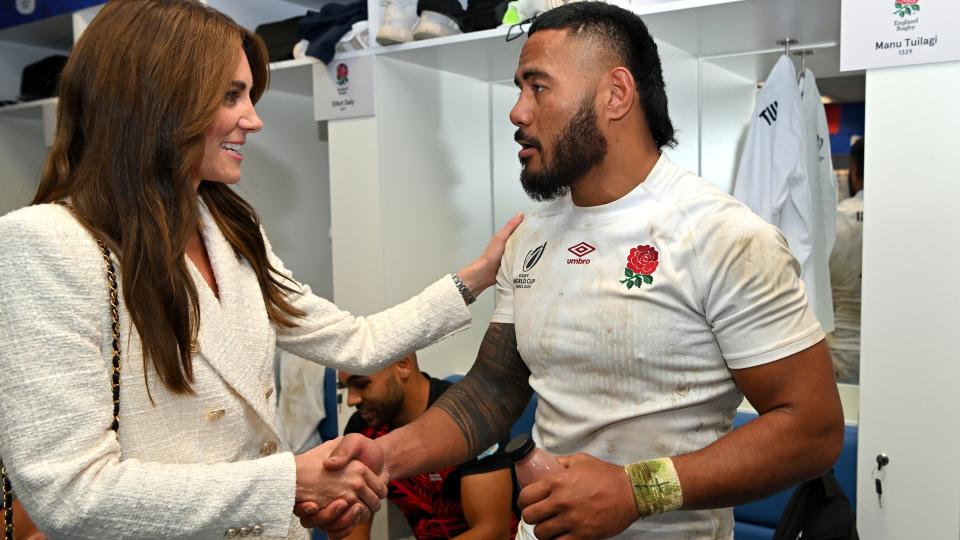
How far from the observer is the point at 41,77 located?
14.0 feet

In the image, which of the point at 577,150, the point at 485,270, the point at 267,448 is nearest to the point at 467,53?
the point at 485,270

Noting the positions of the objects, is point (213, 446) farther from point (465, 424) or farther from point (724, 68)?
point (724, 68)

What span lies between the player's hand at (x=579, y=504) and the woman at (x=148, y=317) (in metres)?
0.40

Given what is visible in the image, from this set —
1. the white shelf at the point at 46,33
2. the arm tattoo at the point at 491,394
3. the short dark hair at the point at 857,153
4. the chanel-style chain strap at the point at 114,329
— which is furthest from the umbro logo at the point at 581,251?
the white shelf at the point at 46,33

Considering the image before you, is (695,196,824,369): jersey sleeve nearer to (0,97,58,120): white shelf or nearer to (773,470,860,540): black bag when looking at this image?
(773,470,860,540): black bag

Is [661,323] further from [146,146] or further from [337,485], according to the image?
[146,146]

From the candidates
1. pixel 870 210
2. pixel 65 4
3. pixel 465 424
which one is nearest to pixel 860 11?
pixel 870 210

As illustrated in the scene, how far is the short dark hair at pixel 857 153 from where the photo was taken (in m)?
2.81

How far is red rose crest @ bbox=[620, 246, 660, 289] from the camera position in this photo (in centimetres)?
144

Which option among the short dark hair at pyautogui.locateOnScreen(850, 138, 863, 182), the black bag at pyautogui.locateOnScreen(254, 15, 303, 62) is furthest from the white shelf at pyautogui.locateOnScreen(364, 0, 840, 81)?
the black bag at pyautogui.locateOnScreen(254, 15, 303, 62)

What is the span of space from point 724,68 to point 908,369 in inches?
59.0

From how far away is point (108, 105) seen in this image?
1389 mm

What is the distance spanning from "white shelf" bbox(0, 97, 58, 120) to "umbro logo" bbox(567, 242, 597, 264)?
3.19 meters

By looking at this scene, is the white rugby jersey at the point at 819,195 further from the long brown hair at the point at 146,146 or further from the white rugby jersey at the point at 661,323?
the long brown hair at the point at 146,146
